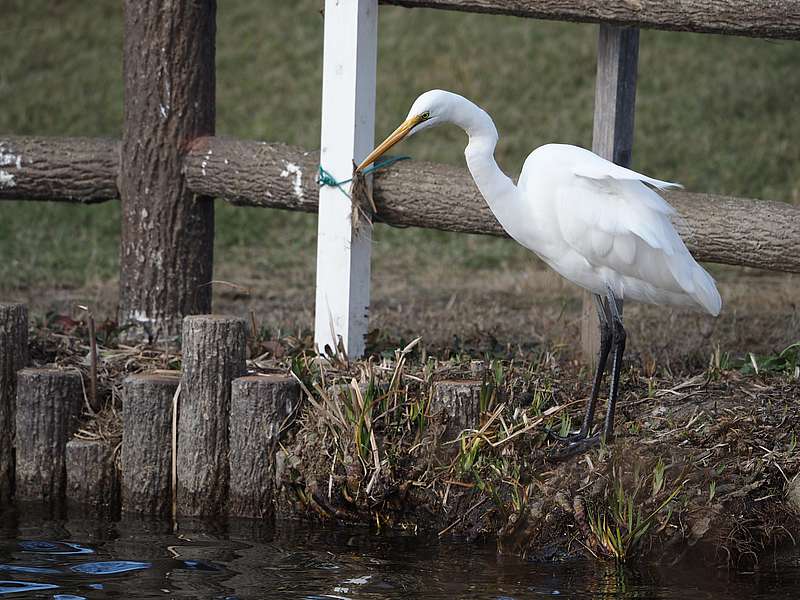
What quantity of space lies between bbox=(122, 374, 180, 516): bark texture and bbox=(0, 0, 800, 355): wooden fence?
825 millimetres

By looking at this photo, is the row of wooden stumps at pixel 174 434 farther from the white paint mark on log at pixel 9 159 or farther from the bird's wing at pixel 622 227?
the white paint mark on log at pixel 9 159

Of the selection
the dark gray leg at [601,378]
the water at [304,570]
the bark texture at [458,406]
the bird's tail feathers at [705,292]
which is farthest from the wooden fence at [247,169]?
the water at [304,570]

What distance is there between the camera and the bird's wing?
414cm

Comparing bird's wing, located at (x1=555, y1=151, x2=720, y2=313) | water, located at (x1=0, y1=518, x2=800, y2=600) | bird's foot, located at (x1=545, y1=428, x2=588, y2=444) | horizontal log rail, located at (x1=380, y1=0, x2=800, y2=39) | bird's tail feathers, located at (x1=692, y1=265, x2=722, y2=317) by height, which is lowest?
water, located at (x1=0, y1=518, x2=800, y2=600)

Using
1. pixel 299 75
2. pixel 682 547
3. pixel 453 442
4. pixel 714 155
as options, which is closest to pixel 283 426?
pixel 453 442

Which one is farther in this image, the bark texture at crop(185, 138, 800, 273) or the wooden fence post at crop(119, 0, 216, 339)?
the wooden fence post at crop(119, 0, 216, 339)

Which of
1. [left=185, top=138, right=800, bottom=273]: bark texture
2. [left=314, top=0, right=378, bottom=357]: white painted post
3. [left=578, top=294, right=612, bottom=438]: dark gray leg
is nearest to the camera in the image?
[left=578, top=294, right=612, bottom=438]: dark gray leg

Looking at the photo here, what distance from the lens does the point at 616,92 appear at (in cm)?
474

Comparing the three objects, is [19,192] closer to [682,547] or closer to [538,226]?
[538,226]

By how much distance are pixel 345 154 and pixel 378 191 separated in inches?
7.9

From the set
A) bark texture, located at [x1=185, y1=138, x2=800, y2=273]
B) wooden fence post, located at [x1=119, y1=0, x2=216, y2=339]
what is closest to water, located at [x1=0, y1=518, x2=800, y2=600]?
bark texture, located at [x1=185, y1=138, x2=800, y2=273]

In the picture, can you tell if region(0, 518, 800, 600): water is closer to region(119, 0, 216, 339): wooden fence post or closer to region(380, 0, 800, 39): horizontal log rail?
region(119, 0, 216, 339): wooden fence post

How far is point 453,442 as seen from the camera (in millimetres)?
4227

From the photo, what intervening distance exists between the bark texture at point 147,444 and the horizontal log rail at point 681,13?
1.90m
